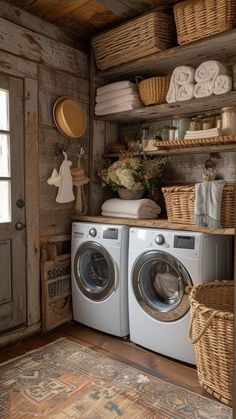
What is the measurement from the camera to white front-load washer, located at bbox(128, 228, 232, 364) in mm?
2014

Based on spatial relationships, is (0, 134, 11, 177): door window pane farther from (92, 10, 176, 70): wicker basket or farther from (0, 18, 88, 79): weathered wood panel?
(92, 10, 176, 70): wicker basket

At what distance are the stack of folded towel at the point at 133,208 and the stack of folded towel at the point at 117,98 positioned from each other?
78 cm

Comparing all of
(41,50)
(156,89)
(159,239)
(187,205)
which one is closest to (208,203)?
(187,205)

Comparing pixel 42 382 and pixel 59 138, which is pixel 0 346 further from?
pixel 59 138

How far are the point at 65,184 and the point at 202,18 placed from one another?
1.54 meters

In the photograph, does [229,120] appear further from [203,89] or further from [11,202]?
[11,202]

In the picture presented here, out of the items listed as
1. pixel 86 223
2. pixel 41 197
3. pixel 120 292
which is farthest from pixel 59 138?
pixel 120 292

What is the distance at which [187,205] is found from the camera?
217cm

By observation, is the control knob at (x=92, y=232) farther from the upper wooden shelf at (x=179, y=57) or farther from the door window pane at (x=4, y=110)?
the upper wooden shelf at (x=179, y=57)

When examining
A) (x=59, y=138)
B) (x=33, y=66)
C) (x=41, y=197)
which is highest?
(x=33, y=66)

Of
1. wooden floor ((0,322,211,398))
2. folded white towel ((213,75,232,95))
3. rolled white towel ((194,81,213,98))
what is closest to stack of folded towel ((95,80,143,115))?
rolled white towel ((194,81,213,98))

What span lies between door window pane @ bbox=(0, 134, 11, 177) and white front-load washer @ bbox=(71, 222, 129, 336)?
0.70 m

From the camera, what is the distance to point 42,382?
1909 mm

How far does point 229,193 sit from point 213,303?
27.7 inches
